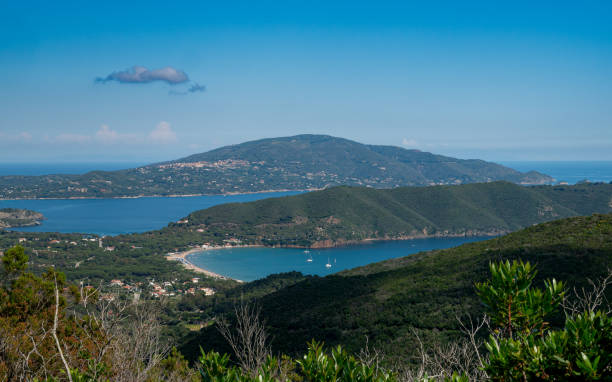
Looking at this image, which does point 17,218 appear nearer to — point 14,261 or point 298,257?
point 298,257

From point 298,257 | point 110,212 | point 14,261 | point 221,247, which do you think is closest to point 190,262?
point 221,247

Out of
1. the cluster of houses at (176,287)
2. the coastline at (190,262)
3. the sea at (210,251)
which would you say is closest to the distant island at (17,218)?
the sea at (210,251)

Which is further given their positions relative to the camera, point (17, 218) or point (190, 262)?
point (17, 218)

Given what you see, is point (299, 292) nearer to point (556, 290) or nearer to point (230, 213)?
point (556, 290)

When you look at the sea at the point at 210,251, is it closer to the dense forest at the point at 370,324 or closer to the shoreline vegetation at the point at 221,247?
the shoreline vegetation at the point at 221,247

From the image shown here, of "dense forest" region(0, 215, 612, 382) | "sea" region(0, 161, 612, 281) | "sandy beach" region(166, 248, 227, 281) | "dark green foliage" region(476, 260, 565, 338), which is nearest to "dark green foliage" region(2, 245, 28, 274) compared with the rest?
"dense forest" region(0, 215, 612, 382)

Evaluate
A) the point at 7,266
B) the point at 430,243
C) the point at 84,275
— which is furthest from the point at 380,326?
the point at 430,243
